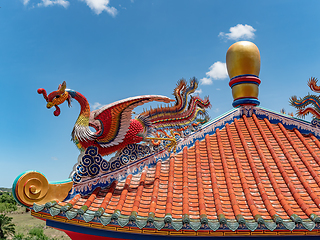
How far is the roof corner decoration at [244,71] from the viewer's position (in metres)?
7.49

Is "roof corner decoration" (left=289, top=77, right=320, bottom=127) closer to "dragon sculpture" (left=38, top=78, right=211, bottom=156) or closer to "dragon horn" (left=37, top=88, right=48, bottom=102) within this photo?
"dragon sculpture" (left=38, top=78, right=211, bottom=156)

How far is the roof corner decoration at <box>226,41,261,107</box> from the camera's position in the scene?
7.49 meters

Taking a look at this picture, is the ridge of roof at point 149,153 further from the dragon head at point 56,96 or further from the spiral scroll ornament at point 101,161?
the dragon head at point 56,96

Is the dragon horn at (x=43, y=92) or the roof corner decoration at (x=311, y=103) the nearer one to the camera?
the dragon horn at (x=43, y=92)

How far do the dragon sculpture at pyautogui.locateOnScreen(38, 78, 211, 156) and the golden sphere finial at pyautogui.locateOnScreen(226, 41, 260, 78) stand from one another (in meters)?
2.81

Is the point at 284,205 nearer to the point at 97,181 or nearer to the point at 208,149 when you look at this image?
the point at 208,149

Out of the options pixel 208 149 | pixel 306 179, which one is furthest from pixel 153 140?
pixel 306 179

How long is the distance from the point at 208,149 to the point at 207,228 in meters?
2.27

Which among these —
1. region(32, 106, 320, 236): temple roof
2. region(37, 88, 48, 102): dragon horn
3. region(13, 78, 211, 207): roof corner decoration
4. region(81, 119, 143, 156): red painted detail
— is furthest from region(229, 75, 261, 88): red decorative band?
region(37, 88, 48, 102): dragon horn

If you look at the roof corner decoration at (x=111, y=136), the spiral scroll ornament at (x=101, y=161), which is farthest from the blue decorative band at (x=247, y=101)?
the spiral scroll ornament at (x=101, y=161)

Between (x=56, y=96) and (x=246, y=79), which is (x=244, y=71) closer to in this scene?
(x=246, y=79)

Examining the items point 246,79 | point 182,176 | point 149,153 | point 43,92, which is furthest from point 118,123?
point 246,79

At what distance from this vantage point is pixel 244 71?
759 cm

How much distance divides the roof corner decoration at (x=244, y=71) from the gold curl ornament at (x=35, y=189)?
17.6 feet
